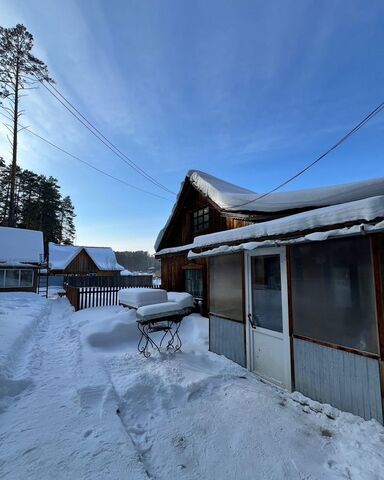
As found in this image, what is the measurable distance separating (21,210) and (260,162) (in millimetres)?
35808

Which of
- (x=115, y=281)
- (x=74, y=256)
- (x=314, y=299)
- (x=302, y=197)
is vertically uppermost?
(x=302, y=197)

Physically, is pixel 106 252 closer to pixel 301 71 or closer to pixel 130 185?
pixel 130 185

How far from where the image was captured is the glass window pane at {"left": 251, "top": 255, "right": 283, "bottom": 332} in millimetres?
4027

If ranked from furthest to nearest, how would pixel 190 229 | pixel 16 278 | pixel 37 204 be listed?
1. pixel 37 204
2. pixel 16 278
3. pixel 190 229

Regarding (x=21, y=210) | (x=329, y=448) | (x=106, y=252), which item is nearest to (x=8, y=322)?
(x=329, y=448)

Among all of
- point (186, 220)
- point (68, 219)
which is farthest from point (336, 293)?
point (68, 219)

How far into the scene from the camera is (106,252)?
3241cm

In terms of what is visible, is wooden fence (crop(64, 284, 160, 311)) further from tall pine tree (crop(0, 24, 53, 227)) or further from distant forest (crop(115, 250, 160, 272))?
distant forest (crop(115, 250, 160, 272))

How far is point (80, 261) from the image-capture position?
97.3ft

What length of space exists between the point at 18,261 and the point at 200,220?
1749 centimetres

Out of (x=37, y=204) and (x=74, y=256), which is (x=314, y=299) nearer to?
(x=74, y=256)

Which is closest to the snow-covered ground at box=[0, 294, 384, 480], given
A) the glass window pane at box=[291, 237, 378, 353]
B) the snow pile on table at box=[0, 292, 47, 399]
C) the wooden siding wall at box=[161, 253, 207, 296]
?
the snow pile on table at box=[0, 292, 47, 399]

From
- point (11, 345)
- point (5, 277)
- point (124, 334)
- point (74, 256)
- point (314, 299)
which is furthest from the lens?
point (74, 256)

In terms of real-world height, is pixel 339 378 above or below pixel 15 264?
below
